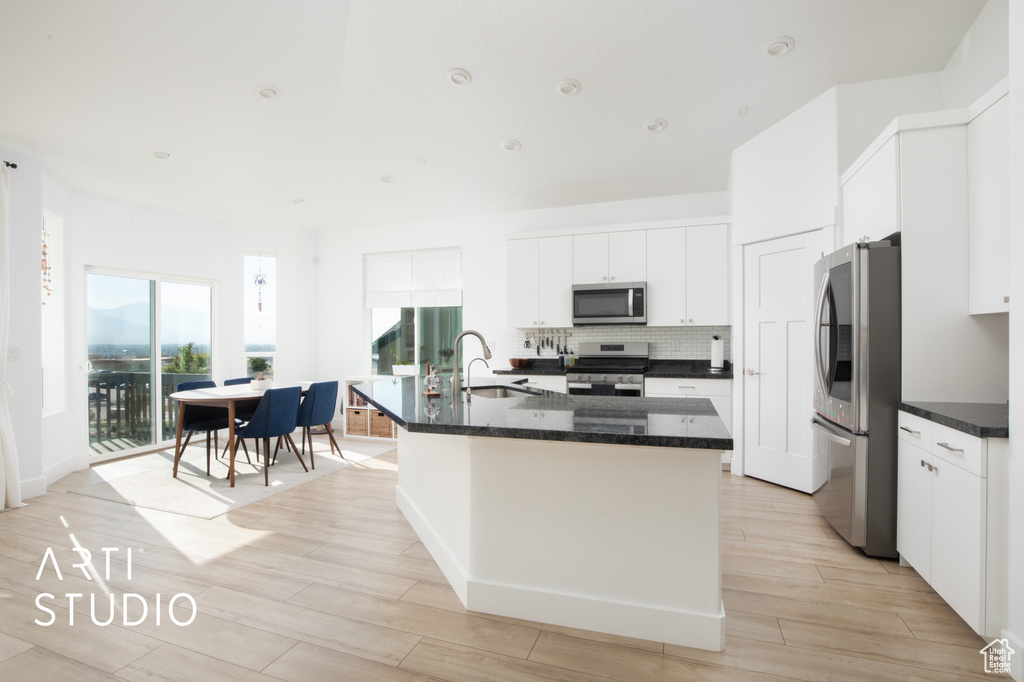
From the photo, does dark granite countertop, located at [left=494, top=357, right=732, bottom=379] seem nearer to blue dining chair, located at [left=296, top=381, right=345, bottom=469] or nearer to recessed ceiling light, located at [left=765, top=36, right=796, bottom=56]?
blue dining chair, located at [left=296, top=381, right=345, bottom=469]

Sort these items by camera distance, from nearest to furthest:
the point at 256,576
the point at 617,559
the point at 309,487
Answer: the point at 617,559, the point at 256,576, the point at 309,487

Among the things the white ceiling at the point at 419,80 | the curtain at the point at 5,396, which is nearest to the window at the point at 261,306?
the white ceiling at the point at 419,80

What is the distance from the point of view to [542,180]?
188 inches

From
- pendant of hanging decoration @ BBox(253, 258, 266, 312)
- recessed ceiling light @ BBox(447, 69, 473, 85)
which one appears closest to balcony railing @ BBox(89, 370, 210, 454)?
pendant of hanging decoration @ BBox(253, 258, 266, 312)

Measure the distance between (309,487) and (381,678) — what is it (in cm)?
260

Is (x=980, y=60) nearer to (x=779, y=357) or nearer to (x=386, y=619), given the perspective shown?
(x=779, y=357)

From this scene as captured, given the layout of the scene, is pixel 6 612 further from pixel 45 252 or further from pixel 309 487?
pixel 45 252

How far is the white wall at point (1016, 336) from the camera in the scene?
162cm

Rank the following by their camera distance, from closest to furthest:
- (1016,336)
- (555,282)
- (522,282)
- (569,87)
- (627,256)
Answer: (1016,336) → (569,87) → (627,256) → (555,282) → (522,282)

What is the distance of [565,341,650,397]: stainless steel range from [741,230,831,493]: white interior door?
1.01 metres

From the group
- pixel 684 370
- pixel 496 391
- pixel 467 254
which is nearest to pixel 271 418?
pixel 496 391

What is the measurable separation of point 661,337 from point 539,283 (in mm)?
1452

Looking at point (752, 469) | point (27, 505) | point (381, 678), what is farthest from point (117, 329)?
point (752, 469)

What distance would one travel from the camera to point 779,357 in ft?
12.1
